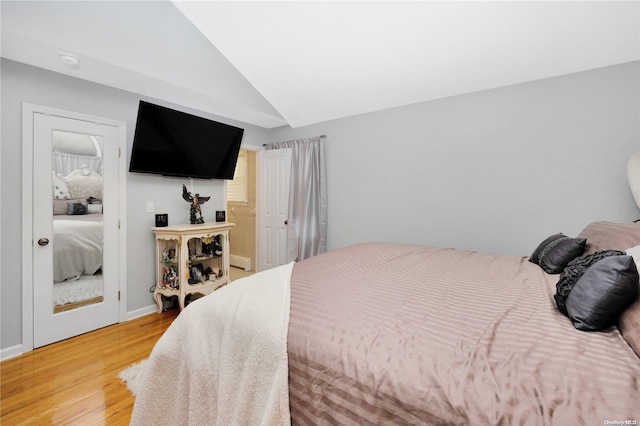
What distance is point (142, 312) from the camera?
3027 millimetres

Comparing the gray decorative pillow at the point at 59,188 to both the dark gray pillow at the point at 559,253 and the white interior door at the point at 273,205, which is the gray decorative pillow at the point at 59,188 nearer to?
the white interior door at the point at 273,205

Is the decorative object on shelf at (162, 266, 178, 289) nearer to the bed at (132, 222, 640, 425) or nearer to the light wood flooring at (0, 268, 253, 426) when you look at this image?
the light wood flooring at (0, 268, 253, 426)

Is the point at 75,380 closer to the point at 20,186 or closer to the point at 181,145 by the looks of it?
the point at 20,186

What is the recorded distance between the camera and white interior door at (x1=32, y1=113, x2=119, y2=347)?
92.0 inches

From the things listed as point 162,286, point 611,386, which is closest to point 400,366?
point 611,386

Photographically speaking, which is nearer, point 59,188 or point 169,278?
point 59,188

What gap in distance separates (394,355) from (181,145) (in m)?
3.13

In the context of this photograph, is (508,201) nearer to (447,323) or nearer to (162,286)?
(447,323)

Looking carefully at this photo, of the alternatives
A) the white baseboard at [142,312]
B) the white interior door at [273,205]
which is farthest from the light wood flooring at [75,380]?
the white interior door at [273,205]

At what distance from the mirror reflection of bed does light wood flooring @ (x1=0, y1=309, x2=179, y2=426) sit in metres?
0.41

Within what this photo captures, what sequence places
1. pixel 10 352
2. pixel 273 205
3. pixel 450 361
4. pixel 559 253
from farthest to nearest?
pixel 273 205, pixel 10 352, pixel 559 253, pixel 450 361

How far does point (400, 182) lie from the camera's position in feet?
10.2

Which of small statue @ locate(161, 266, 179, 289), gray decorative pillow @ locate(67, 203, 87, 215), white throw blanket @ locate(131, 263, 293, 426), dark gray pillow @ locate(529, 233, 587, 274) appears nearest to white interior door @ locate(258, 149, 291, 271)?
small statue @ locate(161, 266, 179, 289)

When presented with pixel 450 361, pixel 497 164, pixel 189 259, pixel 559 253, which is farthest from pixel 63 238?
pixel 497 164
